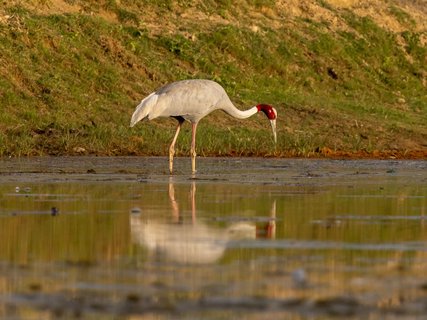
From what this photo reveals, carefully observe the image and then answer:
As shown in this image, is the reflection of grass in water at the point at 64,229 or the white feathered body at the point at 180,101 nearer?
the reflection of grass in water at the point at 64,229

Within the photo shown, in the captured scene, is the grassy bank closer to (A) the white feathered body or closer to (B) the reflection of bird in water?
(A) the white feathered body

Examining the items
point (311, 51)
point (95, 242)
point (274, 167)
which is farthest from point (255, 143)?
point (95, 242)

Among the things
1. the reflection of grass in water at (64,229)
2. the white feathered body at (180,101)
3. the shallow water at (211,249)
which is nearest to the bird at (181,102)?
the white feathered body at (180,101)

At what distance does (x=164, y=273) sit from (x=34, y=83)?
20.2m

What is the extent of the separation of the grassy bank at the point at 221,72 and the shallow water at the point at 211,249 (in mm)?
8579

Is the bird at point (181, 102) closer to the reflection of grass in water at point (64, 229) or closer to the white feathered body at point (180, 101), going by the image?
the white feathered body at point (180, 101)

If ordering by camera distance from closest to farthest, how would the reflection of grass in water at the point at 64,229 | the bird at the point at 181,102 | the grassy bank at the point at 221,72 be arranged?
the reflection of grass in water at the point at 64,229 → the bird at the point at 181,102 → the grassy bank at the point at 221,72

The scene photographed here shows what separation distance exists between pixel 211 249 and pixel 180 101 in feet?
39.0

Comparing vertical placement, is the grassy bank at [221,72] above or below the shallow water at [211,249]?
above

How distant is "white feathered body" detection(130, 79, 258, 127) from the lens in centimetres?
2086

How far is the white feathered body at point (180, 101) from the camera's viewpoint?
20859 mm

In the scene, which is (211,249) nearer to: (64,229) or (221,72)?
(64,229)

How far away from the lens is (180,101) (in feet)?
68.9

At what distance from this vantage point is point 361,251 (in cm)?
927
